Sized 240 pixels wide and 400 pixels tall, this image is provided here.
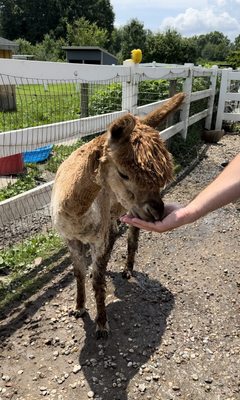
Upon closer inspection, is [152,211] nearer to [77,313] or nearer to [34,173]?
[77,313]

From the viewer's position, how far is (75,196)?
279cm

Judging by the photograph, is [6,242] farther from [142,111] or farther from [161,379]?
[142,111]

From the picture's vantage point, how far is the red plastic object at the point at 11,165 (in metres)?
6.05

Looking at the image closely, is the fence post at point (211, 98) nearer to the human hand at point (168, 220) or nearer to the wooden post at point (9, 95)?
the wooden post at point (9, 95)

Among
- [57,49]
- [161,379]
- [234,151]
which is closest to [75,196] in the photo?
[161,379]

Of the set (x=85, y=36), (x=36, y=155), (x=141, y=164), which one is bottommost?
(x=36, y=155)

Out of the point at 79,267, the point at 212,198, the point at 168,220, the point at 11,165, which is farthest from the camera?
the point at 11,165

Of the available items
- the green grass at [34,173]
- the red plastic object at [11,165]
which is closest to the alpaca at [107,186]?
the green grass at [34,173]

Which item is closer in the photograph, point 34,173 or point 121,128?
point 121,128

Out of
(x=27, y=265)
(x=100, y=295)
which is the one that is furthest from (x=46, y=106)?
(x=100, y=295)

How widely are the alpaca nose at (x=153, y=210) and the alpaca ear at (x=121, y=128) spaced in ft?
1.29

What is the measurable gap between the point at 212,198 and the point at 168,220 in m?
0.28

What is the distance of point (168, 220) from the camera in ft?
6.56

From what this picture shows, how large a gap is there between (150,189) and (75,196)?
779 millimetres
